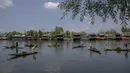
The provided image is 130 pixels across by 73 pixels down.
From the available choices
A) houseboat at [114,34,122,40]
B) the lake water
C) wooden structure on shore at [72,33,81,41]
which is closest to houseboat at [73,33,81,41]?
wooden structure on shore at [72,33,81,41]

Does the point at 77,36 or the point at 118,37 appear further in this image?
the point at 77,36

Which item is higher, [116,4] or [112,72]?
[116,4]

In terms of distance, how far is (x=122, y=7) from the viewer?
8.03 m

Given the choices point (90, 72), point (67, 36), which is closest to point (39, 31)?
point (67, 36)

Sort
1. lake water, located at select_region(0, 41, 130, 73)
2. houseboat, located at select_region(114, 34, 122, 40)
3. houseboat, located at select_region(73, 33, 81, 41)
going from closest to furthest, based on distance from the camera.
→ 1. lake water, located at select_region(0, 41, 130, 73)
2. houseboat, located at select_region(114, 34, 122, 40)
3. houseboat, located at select_region(73, 33, 81, 41)

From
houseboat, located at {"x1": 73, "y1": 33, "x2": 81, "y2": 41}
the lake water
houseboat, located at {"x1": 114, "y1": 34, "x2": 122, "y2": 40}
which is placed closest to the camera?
the lake water

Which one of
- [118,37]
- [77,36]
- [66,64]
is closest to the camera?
[66,64]

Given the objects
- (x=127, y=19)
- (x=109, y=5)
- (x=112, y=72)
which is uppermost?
(x=109, y=5)

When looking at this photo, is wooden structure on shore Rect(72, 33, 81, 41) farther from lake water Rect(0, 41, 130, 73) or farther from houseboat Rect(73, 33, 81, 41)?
lake water Rect(0, 41, 130, 73)

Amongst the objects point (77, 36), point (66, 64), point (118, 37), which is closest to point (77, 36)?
point (77, 36)

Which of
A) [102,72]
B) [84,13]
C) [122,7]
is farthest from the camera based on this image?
[102,72]

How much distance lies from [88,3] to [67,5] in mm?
905

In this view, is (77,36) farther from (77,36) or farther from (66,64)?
(66,64)

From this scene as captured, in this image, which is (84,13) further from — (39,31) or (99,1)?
(39,31)
